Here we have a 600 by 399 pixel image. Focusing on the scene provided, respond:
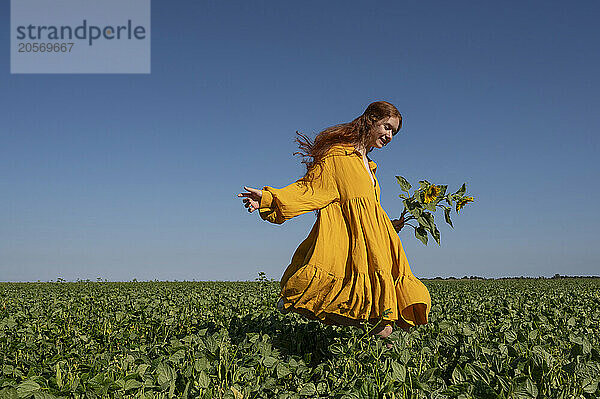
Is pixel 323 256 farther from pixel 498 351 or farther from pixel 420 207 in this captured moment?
pixel 498 351

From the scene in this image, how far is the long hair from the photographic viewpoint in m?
4.63

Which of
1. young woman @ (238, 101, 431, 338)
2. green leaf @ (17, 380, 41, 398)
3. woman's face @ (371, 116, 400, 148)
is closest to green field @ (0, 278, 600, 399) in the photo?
green leaf @ (17, 380, 41, 398)

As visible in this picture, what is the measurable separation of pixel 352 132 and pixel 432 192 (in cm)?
93

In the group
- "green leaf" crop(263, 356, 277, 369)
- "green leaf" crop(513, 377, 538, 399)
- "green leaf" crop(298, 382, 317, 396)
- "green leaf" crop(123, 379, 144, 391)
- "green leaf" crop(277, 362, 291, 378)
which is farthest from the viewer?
"green leaf" crop(263, 356, 277, 369)

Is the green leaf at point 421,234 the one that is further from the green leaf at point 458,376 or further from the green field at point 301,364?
the green leaf at point 458,376

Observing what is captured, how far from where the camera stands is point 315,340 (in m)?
5.55

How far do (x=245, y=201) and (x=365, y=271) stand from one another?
1106mm

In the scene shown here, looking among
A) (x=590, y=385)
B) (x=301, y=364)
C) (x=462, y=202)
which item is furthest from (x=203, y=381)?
(x=462, y=202)

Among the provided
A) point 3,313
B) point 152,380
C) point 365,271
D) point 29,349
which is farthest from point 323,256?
point 3,313

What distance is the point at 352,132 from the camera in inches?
185

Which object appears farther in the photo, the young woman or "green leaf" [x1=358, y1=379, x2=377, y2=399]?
the young woman

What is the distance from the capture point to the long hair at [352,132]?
15.2 feet

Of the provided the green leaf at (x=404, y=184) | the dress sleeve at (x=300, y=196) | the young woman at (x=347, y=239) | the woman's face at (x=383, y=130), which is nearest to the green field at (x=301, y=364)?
the young woman at (x=347, y=239)

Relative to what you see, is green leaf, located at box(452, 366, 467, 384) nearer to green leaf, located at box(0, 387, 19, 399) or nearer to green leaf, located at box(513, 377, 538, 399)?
green leaf, located at box(513, 377, 538, 399)
